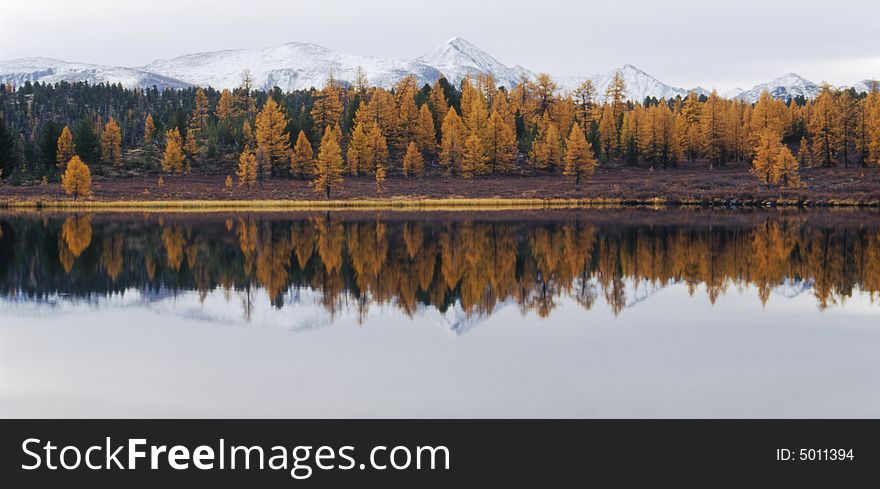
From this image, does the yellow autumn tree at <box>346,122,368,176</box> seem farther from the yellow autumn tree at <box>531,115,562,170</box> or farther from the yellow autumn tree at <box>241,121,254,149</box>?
the yellow autumn tree at <box>531,115,562,170</box>

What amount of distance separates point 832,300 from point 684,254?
516 inches

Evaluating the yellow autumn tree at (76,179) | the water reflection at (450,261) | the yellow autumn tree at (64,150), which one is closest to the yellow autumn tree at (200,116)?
the yellow autumn tree at (64,150)

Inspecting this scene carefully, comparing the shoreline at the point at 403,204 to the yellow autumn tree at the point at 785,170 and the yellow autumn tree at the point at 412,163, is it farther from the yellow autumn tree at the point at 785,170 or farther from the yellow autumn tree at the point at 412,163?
the yellow autumn tree at the point at 412,163

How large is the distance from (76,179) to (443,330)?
3572 inches

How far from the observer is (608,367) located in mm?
16328

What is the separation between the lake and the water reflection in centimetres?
20

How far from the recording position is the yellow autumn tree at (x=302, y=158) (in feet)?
375

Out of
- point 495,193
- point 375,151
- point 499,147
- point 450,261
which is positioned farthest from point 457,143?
point 450,261

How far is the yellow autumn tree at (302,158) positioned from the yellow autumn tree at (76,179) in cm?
2614
